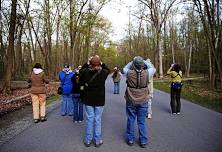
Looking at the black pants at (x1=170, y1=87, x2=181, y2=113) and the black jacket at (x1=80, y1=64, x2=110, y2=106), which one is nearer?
the black jacket at (x1=80, y1=64, x2=110, y2=106)

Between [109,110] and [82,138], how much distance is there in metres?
5.19

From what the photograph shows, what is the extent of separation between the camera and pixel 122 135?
831cm

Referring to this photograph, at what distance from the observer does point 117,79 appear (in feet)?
73.2

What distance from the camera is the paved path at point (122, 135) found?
7.05 m

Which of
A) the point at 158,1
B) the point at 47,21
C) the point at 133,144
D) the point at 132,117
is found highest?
the point at 158,1

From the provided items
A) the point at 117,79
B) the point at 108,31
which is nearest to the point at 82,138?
the point at 117,79

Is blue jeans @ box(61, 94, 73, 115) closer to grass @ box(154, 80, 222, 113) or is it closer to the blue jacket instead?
the blue jacket

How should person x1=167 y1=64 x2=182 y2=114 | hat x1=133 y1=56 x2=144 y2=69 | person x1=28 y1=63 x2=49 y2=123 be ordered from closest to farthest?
hat x1=133 y1=56 x2=144 y2=69
person x1=28 y1=63 x2=49 y2=123
person x1=167 y1=64 x2=182 y2=114

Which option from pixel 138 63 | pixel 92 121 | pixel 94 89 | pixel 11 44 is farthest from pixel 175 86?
pixel 11 44

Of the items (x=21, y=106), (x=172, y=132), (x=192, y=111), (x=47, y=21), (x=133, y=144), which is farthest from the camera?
(x=47, y=21)

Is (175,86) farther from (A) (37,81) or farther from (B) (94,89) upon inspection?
(B) (94,89)

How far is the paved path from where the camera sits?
7047mm

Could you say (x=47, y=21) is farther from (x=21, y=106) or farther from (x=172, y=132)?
(x=172, y=132)

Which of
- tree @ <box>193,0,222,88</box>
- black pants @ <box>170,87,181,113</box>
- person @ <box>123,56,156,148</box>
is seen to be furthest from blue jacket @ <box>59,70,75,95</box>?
tree @ <box>193,0,222,88</box>
